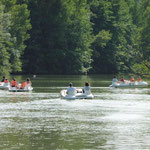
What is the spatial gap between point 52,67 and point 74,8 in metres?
11.2

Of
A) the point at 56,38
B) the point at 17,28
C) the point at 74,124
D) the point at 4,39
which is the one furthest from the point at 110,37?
the point at 74,124

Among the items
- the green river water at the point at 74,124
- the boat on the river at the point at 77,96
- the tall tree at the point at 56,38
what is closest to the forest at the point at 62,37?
the tall tree at the point at 56,38

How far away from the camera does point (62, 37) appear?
383 feet

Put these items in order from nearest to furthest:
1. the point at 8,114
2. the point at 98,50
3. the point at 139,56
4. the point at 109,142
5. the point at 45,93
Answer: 1. the point at 109,142
2. the point at 139,56
3. the point at 8,114
4. the point at 45,93
5. the point at 98,50

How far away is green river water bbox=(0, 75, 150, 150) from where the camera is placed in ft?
89.3

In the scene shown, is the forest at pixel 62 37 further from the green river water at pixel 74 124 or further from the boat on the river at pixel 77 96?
the green river water at pixel 74 124

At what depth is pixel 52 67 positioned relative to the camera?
115m

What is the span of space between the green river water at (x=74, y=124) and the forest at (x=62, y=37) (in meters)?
50.7

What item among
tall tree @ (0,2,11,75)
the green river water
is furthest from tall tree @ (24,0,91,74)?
the green river water

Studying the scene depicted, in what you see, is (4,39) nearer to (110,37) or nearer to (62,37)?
(62,37)

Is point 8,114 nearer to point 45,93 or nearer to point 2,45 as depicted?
point 45,93

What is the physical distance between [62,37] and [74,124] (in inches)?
3279

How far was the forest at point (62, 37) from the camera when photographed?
4107 inches

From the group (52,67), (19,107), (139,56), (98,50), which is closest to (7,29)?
(52,67)
